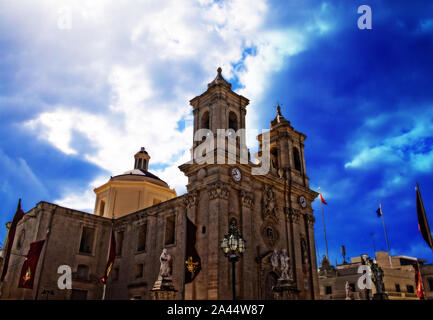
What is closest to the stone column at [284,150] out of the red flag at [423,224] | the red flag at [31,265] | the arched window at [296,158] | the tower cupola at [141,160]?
the arched window at [296,158]

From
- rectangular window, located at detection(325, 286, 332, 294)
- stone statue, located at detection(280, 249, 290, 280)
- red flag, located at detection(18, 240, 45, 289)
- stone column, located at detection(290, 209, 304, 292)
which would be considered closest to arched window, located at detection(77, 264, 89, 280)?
red flag, located at detection(18, 240, 45, 289)

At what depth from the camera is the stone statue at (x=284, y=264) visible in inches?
1017

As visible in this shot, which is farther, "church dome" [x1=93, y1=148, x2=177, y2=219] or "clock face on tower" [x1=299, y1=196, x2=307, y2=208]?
"church dome" [x1=93, y1=148, x2=177, y2=219]

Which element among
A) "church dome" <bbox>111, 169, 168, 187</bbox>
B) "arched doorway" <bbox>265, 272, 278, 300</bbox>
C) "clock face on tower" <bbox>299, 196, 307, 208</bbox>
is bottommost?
"arched doorway" <bbox>265, 272, 278, 300</bbox>

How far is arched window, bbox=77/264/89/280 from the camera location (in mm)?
31016

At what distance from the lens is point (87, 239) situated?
33656mm

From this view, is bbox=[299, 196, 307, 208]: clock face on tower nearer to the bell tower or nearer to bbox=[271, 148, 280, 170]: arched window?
bbox=[271, 148, 280, 170]: arched window

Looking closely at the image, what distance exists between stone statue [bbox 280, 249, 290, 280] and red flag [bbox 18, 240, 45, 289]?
61.5 feet

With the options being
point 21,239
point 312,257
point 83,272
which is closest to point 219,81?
point 312,257

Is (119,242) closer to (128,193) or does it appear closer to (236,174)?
(128,193)
